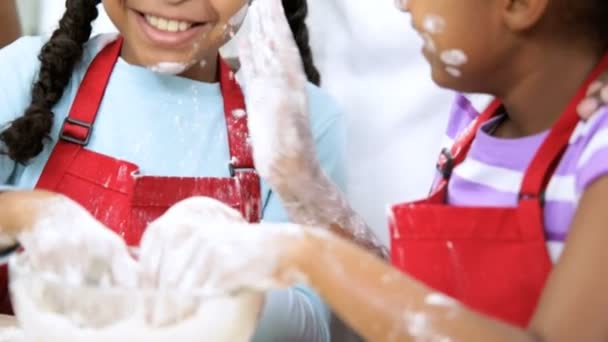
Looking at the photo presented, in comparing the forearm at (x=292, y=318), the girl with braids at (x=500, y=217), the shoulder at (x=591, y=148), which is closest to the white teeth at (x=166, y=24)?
the girl with braids at (x=500, y=217)

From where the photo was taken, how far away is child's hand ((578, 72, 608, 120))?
0.80 metres

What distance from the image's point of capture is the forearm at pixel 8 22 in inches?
61.6

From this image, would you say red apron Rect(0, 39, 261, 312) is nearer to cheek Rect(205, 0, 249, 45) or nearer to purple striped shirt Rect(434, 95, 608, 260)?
cheek Rect(205, 0, 249, 45)

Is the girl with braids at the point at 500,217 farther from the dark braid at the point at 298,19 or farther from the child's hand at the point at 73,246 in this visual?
the dark braid at the point at 298,19

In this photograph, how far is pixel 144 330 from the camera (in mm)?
698

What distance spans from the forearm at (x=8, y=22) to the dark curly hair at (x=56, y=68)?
287 mm

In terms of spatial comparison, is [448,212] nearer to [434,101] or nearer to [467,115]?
[467,115]

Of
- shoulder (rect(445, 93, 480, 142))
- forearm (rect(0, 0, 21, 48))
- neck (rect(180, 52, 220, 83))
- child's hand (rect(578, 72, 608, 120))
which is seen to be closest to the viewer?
child's hand (rect(578, 72, 608, 120))

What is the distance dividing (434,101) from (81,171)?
0.58 m

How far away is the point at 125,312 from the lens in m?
0.69

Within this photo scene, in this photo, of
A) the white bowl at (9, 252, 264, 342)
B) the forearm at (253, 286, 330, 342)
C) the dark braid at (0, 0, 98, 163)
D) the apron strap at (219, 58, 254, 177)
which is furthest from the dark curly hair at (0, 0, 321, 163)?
the white bowl at (9, 252, 264, 342)

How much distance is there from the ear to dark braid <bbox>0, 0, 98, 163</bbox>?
2.20 ft

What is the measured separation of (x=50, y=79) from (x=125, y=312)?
65cm

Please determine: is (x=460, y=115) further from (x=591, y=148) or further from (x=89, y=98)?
(x=89, y=98)
